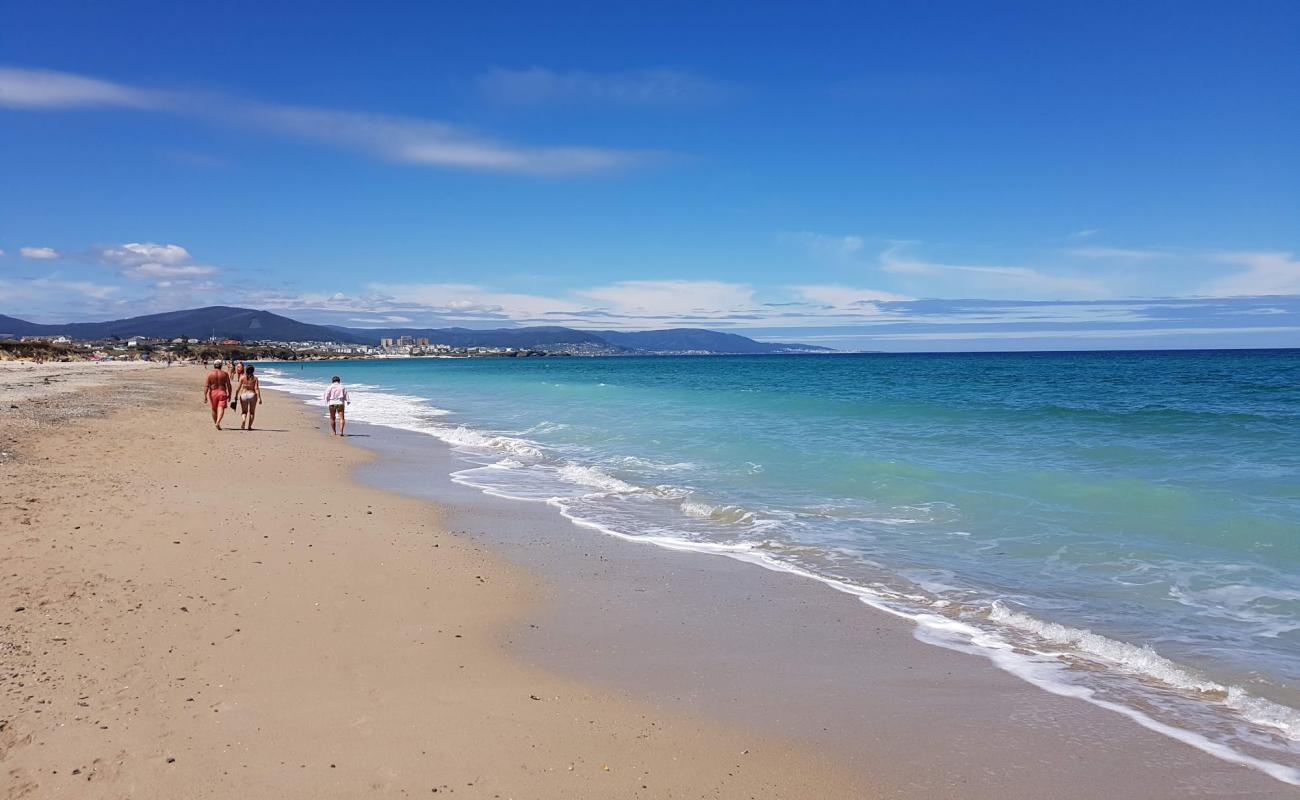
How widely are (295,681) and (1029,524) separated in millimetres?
8395

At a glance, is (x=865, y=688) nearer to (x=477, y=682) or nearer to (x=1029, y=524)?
(x=477, y=682)

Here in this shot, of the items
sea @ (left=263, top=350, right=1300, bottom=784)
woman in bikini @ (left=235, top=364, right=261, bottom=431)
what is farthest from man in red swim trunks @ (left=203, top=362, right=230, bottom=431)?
sea @ (left=263, top=350, right=1300, bottom=784)

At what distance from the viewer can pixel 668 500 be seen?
11.5 metres

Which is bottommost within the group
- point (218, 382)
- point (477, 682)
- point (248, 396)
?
point (477, 682)

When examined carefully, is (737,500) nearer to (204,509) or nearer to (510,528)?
(510,528)

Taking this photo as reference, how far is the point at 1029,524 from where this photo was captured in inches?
380

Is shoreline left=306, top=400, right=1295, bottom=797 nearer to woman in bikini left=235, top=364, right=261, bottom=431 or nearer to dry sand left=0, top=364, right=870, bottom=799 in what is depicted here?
dry sand left=0, top=364, right=870, bottom=799

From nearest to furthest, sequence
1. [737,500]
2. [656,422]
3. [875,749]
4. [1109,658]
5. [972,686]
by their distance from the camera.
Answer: [875,749], [972,686], [1109,658], [737,500], [656,422]

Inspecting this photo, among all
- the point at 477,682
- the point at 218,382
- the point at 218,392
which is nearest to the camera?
the point at 477,682

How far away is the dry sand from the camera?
3627mm

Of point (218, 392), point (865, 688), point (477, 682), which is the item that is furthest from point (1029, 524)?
point (218, 392)

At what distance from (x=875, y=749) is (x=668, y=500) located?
749 cm

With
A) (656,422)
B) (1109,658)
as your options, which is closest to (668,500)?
(1109,658)

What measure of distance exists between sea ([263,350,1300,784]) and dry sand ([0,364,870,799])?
8.23 feet
